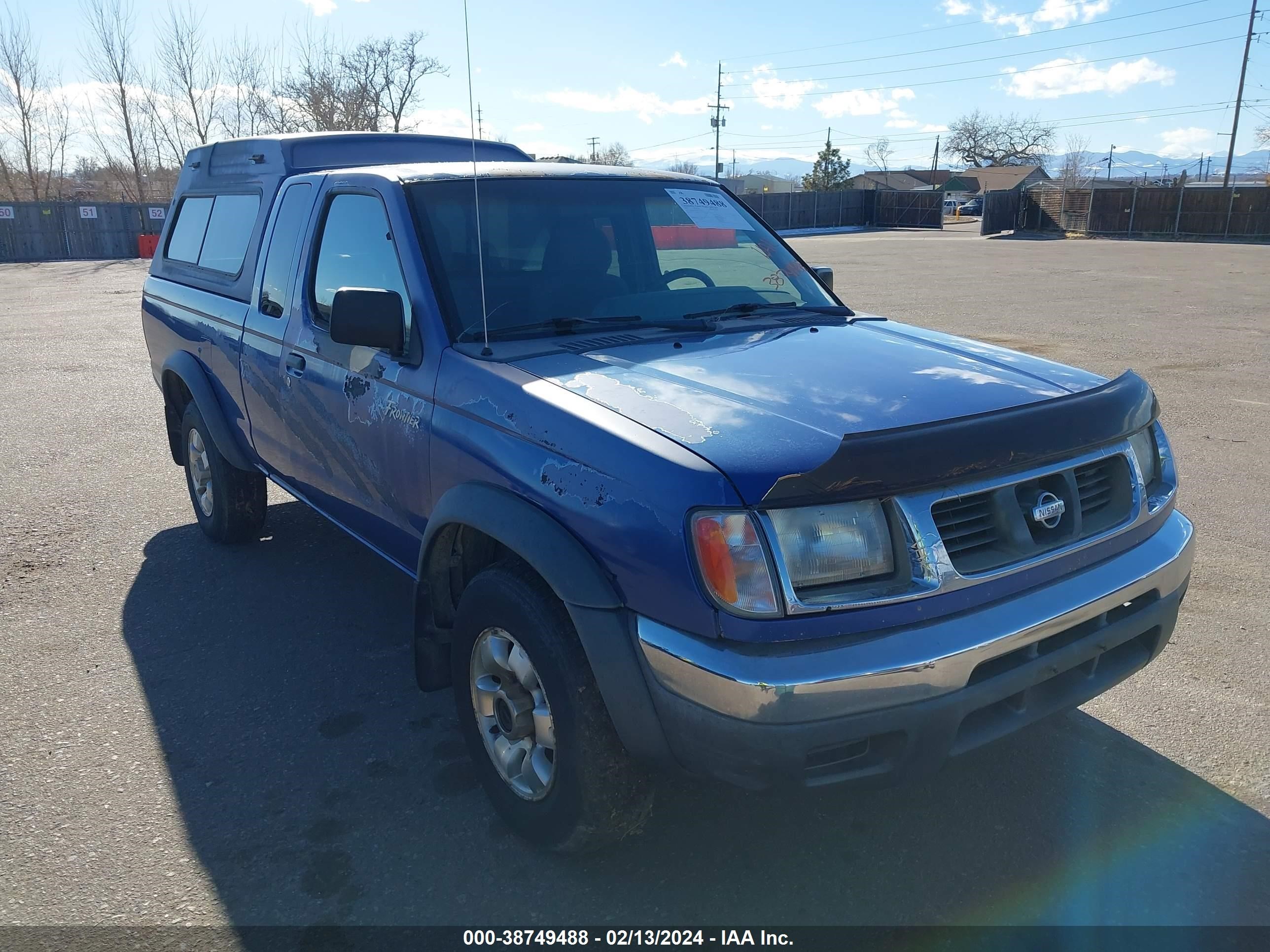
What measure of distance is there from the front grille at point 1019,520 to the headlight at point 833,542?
153mm

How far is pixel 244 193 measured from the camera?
465 centimetres

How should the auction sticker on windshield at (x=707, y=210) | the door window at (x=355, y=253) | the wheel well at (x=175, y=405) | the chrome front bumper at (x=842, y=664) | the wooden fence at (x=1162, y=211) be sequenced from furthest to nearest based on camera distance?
the wooden fence at (x=1162, y=211) → the wheel well at (x=175, y=405) → the auction sticker on windshield at (x=707, y=210) → the door window at (x=355, y=253) → the chrome front bumper at (x=842, y=664)

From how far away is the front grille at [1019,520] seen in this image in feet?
7.48

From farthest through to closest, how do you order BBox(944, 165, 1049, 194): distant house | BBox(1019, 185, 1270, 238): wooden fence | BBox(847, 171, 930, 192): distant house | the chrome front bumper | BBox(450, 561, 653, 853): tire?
1. BBox(847, 171, 930, 192): distant house
2. BBox(944, 165, 1049, 194): distant house
3. BBox(1019, 185, 1270, 238): wooden fence
4. BBox(450, 561, 653, 853): tire
5. the chrome front bumper

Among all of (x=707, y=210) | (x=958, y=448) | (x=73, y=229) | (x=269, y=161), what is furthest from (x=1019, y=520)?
(x=73, y=229)

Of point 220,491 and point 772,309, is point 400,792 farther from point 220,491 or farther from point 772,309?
point 220,491

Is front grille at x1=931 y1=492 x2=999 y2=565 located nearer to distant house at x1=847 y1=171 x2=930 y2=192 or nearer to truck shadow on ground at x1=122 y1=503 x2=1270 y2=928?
truck shadow on ground at x1=122 y1=503 x2=1270 y2=928

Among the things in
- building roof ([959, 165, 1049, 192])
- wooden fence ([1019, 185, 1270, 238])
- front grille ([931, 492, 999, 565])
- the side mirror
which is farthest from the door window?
building roof ([959, 165, 1049, 192])

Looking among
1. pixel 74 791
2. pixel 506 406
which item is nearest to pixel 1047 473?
pixel 506 406

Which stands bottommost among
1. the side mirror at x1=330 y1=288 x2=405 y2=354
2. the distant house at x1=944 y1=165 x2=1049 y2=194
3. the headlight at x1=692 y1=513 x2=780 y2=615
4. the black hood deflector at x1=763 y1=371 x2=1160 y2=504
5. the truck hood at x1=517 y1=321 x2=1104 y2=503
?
the headlight at x1=692 y1=513 x2=780 y2=615

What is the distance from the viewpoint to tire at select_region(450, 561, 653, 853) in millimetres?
2383

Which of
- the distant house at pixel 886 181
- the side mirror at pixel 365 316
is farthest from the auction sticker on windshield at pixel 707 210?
the distant house at pixel 886 181

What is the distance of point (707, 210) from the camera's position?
13.2 feet

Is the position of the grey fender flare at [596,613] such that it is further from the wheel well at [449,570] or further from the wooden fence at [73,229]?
the wooden fence at [73,229]
